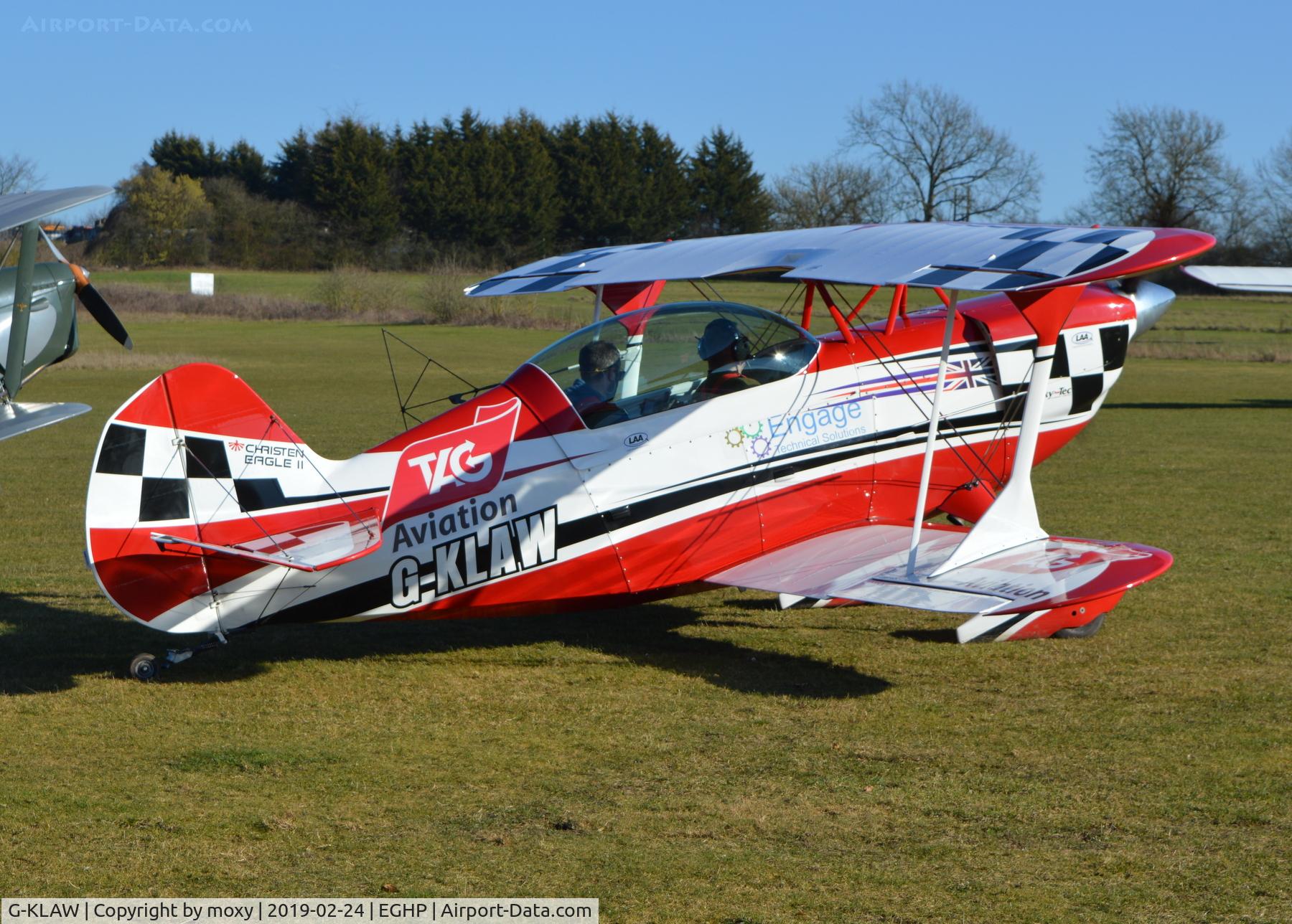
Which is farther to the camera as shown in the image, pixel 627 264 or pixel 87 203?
pixel 87 203

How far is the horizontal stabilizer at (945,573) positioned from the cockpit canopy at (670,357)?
3.28ft

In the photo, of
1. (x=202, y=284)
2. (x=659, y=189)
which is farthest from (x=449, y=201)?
(x=202, y=284)

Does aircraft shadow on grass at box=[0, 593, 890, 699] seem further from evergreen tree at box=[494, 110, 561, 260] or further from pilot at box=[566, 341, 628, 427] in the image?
evergreen tree at box=[494, 110, 561, 260]

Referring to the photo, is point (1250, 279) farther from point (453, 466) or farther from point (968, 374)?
point (453, 466)

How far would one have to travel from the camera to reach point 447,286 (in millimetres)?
45531

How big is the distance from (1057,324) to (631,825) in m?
4.14

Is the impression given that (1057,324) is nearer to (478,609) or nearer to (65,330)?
(478,609)

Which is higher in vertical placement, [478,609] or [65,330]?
[65,330]

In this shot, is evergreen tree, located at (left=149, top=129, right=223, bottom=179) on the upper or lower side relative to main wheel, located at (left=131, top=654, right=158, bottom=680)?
upper

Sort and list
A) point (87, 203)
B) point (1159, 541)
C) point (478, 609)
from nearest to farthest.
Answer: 1. point (478, 609)
2. point (87, 203)
3. point (1159, 541)

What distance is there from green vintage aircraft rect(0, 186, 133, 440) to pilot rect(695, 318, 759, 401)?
4.06m

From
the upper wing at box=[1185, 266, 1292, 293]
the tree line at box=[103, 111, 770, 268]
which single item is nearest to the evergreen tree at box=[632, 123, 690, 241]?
the tree line at box=[103, 111, 770, 268]

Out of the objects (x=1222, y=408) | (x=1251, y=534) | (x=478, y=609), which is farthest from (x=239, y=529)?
(x=1222, y=408)

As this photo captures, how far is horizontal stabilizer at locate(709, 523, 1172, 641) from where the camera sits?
5.93 m
